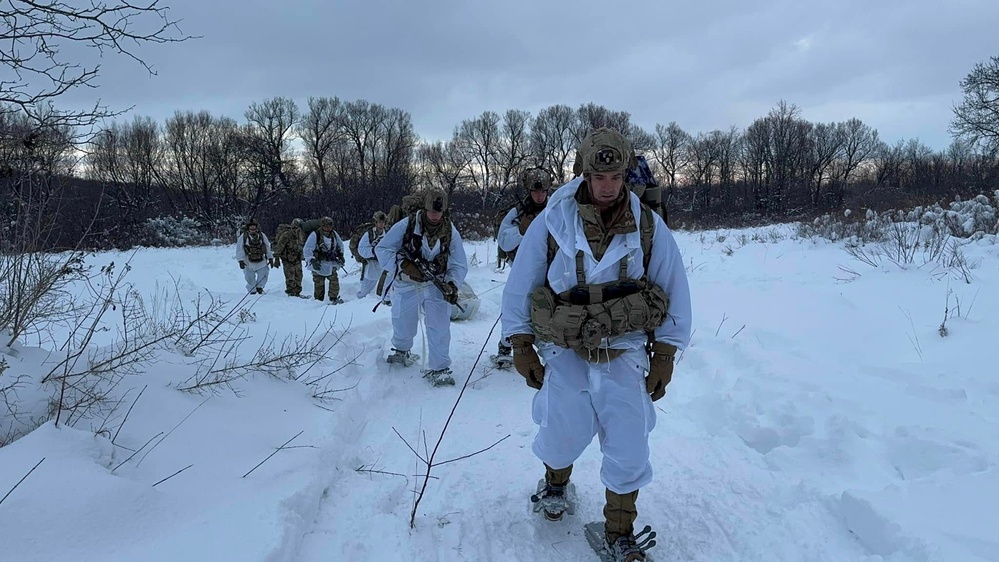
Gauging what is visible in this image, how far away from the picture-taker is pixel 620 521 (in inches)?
100.0

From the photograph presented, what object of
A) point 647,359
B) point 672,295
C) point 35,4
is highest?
point 35,4

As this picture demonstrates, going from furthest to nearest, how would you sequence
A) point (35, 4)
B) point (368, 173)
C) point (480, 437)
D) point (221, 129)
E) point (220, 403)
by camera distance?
point (368, 173), point (221, 129), point (480, 437), point (220, 403), point (35, 4)

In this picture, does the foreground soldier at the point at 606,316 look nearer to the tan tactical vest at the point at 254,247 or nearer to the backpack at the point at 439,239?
the backpack at the point at 439,239

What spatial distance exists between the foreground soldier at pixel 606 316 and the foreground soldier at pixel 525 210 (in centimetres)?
227

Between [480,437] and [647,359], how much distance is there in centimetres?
193

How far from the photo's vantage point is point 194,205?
3872 centimetres

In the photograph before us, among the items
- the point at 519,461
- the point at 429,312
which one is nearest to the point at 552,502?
the point at 519,461

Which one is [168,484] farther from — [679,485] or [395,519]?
[679,485]

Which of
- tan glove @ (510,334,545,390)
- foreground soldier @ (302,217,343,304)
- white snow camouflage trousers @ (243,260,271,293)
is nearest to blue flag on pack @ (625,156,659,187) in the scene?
tan glove @ (510,334,545,390)

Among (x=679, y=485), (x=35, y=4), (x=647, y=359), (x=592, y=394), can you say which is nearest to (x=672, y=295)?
(x=647, y=359)

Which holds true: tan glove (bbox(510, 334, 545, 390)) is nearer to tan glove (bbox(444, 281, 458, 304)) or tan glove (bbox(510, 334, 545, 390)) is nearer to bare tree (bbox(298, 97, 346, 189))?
tan glove (bbox(444, 281, 458, 304))

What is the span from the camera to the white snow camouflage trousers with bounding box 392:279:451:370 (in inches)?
216

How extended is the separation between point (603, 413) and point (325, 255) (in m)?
10.8

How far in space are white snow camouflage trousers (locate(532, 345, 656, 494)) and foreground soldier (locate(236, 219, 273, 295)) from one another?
36.1 feet
